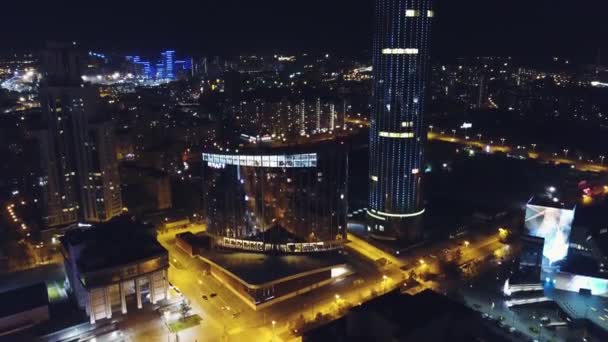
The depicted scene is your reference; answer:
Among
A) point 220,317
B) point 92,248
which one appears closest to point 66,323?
point 92,248

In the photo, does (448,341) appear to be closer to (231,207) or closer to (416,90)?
(231,207)

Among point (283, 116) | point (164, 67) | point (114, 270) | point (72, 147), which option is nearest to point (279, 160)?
point (114, 270)

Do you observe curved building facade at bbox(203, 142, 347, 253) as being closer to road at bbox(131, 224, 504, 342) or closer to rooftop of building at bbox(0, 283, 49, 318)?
road at bbox(131, 224, 504, 342)

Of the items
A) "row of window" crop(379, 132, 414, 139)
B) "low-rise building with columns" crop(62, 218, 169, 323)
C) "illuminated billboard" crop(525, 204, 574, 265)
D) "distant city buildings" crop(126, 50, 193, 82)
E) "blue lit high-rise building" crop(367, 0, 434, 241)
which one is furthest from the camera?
"distant city buildings" crop(126, 50, 193, 82)

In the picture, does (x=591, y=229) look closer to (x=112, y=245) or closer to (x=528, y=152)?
(x=528, y=152)

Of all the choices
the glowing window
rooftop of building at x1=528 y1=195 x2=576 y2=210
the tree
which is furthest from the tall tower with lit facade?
rooftop of building at x1=528 y1=195 x2=576 y2=210

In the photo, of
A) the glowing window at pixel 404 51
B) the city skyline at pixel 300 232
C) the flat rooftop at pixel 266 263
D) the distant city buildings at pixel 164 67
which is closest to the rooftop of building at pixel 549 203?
the city skyline at pixel 300 232
